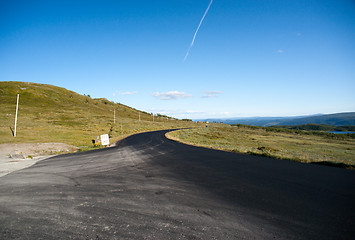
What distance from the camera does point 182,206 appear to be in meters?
5.49

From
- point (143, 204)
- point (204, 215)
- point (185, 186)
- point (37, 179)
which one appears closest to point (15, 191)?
point (37, 179)

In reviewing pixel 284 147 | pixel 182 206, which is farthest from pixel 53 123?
pixel 284 147

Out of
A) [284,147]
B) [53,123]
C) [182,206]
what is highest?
[53,123]

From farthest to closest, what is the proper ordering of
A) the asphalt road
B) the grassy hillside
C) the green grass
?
1. the grassy hillside
2. the green grass
3. the asphalt road

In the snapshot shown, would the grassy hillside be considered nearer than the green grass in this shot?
No

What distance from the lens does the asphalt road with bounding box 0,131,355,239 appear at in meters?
4.15

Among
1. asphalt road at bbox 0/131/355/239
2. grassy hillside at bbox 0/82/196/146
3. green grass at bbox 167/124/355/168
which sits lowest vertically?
green grass at bbox 167/124/355/168

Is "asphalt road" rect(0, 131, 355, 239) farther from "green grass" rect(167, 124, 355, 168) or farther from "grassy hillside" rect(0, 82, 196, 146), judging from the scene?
"grassy hillside" rect(0, 82, 196, 146)

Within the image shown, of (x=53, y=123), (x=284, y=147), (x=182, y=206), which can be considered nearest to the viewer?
(x=182, y=206)

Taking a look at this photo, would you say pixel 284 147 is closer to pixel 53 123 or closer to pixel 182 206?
pixel 182 206

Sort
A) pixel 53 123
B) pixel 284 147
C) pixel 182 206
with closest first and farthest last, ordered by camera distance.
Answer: pixel 182 206 < pixel 284 147 < pixel 53 123

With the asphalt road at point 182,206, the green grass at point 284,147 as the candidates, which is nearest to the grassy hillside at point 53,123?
the green grass at point 284,147

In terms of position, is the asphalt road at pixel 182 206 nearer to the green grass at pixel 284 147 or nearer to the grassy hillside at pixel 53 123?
the green grass at pixel 284 147

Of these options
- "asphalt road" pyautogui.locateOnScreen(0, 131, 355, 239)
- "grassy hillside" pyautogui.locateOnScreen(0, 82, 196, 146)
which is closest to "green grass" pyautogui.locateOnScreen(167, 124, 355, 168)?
"asphalt road" pyautogui.locateOnScreen(0, 131, 355, 239)
